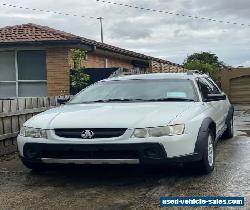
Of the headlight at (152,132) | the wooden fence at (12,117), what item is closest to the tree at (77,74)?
the wooden fence at (12,117)

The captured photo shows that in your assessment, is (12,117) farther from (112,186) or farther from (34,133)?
(112,186)

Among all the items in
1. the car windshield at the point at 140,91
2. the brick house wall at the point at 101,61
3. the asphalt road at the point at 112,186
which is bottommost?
the asphalt road at the point at 112,186

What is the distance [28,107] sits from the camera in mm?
8719

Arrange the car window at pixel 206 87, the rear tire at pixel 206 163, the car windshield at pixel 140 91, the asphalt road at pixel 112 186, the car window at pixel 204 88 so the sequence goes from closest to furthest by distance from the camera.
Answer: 1. the asphalt road at pixel 112 186
2. the rear tire at pixel 206 163
3. the car windshield at pixel 140 91
4. the car window at pixel 204 88
5. the car window at pixel 206 87

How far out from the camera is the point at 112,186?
5449 mm

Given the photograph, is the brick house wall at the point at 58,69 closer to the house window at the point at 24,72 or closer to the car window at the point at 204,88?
the house window at the point at 24,72

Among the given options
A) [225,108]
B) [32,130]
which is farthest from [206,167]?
[225,108]

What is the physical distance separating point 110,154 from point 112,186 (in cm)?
47

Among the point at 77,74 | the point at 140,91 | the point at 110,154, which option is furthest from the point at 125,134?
the point at 77,74

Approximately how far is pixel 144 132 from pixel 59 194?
1.19 metres

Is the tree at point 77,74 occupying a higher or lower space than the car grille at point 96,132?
higher

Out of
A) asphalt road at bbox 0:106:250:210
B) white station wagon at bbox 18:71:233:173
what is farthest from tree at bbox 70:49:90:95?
white station wagon at bbox 18:71:233:173

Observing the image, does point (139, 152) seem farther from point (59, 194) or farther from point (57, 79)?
point (57, 79)

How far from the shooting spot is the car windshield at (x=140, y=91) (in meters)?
6.50
